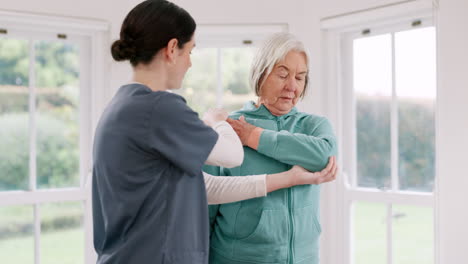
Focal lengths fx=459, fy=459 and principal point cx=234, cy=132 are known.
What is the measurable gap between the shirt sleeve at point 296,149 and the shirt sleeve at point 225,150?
0.21 metres

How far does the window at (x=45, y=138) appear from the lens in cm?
243

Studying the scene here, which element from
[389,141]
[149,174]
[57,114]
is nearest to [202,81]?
[57,114]

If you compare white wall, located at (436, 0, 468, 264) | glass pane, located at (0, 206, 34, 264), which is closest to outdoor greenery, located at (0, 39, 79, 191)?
glass pane, located at (0, 206, 34, 264)

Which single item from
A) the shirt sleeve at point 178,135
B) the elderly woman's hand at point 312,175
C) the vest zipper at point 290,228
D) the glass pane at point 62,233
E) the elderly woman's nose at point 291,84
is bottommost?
the glass pane at point 62,233

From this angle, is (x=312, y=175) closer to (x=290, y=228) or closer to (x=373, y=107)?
(x=290, y=228)

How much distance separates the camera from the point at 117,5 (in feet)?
8.38

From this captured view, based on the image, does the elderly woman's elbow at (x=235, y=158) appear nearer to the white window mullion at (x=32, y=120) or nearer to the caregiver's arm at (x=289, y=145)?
the caregiver's arm at (x=289, y=145)

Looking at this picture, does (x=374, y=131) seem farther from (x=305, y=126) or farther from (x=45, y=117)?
(x=45, y=117)

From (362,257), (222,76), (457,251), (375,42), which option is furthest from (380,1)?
(362,257)

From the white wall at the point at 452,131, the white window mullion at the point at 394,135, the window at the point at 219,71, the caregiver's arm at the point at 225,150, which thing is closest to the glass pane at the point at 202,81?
the window at the point at 219,71

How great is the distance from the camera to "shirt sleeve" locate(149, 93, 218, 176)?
1050 millimetres

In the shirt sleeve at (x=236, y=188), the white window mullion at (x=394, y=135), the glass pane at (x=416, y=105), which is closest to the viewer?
the shirt sleeve at (x=236, y=188)

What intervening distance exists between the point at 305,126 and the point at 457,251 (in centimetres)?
98

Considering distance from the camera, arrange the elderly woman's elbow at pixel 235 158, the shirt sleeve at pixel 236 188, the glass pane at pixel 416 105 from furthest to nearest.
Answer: the glass pane at pixel 416 105 → the shirt sleeve at pixel 236 188 → the elderly woman's elbow at pixel 235 158
